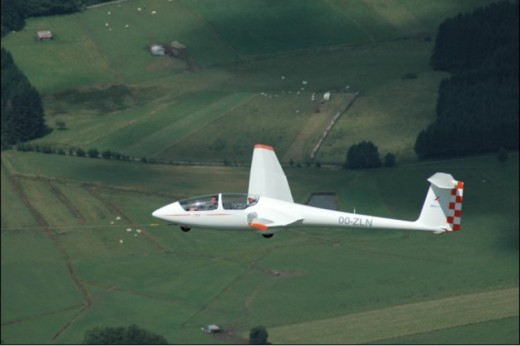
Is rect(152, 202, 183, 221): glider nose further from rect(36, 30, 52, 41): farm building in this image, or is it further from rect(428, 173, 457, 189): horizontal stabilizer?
rect(36, 30, 52, 41): farm building

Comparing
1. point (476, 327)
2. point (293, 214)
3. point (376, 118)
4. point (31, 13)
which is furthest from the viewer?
point (376, 118)

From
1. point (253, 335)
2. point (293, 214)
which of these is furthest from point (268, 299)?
point (293, 214)

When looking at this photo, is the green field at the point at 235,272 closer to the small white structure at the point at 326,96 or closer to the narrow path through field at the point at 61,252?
the narrow path through field at the point at 61,252

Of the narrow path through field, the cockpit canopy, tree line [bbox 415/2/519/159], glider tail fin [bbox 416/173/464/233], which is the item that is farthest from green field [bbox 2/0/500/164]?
glider tail fin [bbox 416/173/464/233]

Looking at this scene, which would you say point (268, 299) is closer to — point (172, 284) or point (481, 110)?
point (172, 284)

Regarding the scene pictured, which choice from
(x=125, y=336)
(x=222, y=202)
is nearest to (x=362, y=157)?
(x=125, y=336)

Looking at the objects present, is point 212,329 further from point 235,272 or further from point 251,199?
point 251,199

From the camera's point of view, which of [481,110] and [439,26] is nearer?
[439,26]
